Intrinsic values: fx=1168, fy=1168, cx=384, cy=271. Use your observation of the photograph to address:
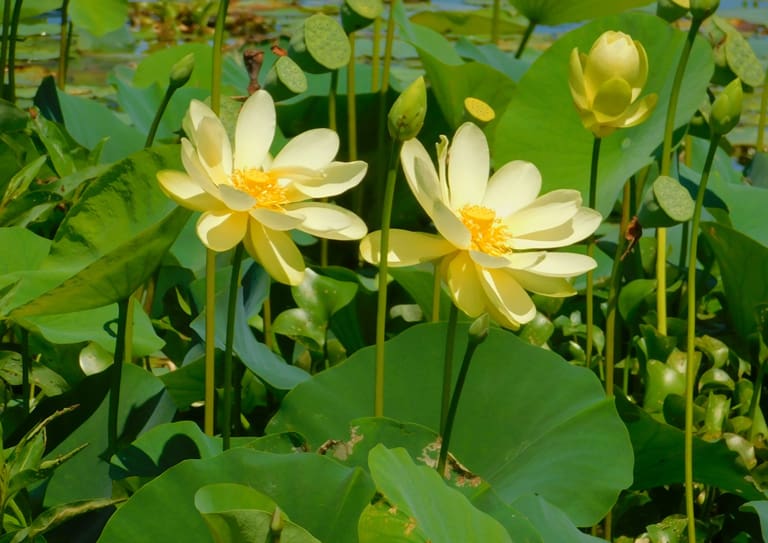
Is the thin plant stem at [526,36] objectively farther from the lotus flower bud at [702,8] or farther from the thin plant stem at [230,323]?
the thin plant stem at [230,323]

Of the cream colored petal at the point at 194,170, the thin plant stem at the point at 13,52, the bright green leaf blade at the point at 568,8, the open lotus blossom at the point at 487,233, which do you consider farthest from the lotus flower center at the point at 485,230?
the bright green leaf blade at the point at 568,8

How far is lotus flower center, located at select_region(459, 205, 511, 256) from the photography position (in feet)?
3.07

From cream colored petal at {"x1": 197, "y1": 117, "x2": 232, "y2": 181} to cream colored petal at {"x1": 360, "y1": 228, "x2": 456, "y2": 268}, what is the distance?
0.41ft

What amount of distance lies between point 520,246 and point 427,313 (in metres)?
0.46

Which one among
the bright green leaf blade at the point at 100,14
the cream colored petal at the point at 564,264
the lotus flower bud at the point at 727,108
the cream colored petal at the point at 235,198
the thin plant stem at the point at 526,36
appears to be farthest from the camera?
the bright green leaf blade at the point at 100,14

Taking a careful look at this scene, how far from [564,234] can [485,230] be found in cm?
7

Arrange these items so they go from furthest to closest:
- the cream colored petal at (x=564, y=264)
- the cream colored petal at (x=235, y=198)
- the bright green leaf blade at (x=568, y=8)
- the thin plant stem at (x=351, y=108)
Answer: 1. the bright green leaf blade at (x=568, y=8)
2. the thin plant stem at (x=351, y=108)
3. the cream colored petal at (x=564, y=264)
4. the cream colored petal at (x=235, y=198)

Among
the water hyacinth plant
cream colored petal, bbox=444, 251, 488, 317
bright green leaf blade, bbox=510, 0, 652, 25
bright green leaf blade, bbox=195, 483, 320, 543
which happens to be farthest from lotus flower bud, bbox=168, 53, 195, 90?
bright green leaf blade, bbox=510, 0, 652, 25

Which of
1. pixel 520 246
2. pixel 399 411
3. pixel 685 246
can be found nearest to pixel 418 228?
pixel 685 246

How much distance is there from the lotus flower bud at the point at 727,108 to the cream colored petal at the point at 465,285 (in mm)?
316

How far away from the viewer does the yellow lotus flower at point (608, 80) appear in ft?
3.56

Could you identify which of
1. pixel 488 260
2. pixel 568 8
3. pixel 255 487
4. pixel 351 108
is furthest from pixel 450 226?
pixel 568 8

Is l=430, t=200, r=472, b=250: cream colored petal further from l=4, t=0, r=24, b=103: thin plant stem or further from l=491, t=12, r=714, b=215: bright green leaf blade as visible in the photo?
l=4, t=0, r=24, b=103: thin plant stem

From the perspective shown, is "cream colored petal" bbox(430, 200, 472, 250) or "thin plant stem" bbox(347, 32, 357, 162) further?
"thin plant stem" bbox(347, 32, 357, 162)
